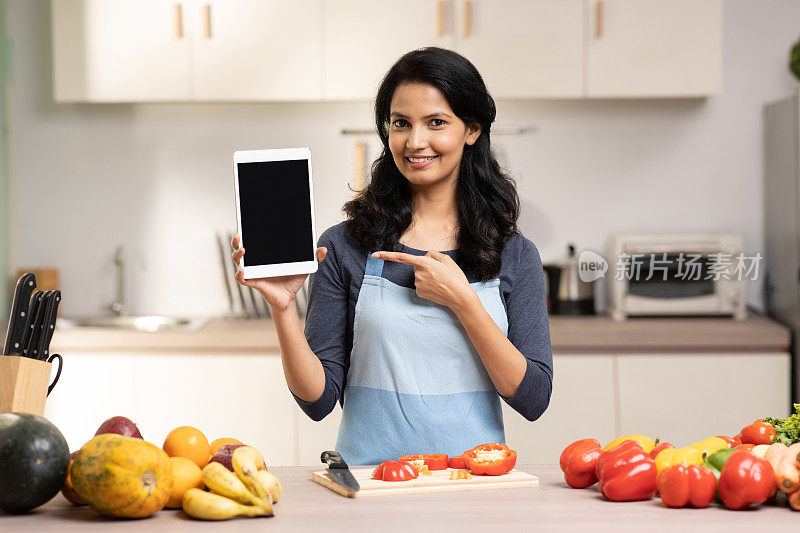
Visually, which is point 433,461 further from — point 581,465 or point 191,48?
point 191,48

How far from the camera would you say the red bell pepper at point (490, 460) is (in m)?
1.30

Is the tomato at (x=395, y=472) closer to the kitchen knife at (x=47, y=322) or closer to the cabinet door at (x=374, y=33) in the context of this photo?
the kitchen knife at (x=47, y=322)

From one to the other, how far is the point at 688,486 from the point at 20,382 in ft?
3.05

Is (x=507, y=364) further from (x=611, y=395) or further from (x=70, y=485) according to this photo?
(x=611, y=395)

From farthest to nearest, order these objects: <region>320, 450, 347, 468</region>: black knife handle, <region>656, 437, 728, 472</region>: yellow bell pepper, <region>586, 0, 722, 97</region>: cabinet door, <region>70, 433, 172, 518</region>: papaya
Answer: <region>586, 0, 722, 97</region>: cabinet door → <region>320, 450, 347, 468</region>: black knife handle → <region>656, 437, 728, 472</region>: yellow bell pepper → <region>70, 433, 172, 518</region>: papaya

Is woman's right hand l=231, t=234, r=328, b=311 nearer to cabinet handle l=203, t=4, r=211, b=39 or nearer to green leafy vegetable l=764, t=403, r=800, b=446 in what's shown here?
green leafy vegetable l=764, t=403, r=800, b=446

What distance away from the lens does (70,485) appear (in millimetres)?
1161

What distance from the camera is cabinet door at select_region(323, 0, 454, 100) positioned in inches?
125

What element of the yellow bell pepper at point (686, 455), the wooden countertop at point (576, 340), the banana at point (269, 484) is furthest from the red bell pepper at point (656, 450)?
the wooden countertop at point (576, 340)

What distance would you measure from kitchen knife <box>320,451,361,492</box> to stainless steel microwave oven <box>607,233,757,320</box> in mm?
2083

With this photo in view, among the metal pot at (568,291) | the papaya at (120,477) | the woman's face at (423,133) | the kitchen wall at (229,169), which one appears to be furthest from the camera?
the kitchen wall at (229,169)

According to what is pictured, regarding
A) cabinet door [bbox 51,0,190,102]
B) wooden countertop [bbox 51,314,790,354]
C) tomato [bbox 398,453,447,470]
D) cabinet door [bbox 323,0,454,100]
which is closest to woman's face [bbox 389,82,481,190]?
tomato [bbox 398,453,447,470]

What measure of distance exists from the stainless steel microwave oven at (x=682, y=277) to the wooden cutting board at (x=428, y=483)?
6.65 feet

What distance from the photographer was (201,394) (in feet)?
9.96
